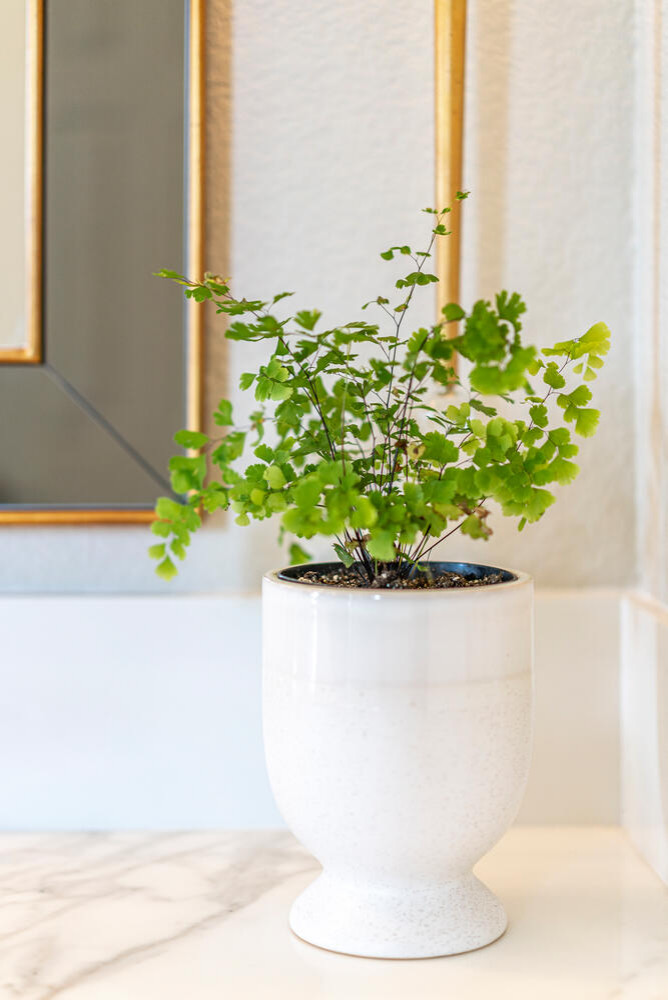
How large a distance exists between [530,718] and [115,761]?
36 centimetres

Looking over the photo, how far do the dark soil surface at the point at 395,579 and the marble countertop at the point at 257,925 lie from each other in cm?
22

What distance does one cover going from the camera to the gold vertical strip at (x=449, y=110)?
0.77m

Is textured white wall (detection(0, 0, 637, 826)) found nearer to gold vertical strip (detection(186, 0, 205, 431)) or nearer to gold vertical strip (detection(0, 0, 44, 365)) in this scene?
gold vertical strip (detection(186, 0, 205, 431))

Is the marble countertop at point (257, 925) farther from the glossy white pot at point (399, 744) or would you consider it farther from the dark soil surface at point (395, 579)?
the dark soil surface at point (395, 579)

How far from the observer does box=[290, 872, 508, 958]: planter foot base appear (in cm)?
57

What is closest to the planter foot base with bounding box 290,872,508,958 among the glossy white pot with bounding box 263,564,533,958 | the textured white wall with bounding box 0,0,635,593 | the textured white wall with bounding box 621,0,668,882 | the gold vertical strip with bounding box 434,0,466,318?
the glossy white pot with bounding box 263,564,533,958

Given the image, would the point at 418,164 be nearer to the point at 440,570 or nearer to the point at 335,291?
the point at 335,291

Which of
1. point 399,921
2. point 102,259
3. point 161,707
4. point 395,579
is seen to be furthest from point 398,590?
point 102,259

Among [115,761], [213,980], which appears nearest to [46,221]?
[115,761]

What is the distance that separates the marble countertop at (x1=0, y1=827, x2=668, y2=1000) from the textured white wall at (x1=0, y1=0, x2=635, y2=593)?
0.24 m

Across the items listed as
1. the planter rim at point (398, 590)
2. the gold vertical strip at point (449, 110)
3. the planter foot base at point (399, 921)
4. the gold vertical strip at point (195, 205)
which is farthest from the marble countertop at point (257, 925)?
the gold vertical strip at point (449, 110)

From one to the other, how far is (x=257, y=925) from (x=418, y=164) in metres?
0.59

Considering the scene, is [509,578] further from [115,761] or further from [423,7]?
[423,7]

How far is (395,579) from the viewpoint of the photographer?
23.4 inches
